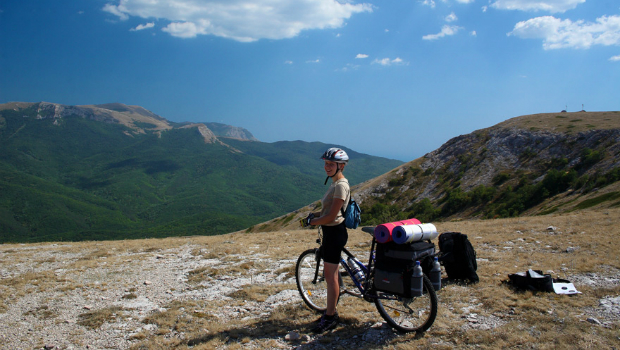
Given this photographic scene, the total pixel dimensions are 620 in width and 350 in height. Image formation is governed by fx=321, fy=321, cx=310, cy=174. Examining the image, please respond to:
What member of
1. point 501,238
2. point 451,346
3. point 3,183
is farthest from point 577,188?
point 3,183

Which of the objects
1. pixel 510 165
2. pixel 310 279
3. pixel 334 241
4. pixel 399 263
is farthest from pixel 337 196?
pixel 510 165

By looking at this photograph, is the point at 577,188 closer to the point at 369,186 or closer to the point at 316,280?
the point at 369,186

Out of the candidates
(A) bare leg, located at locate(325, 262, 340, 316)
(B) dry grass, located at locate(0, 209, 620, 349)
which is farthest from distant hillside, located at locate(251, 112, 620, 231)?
(A) bare leg, located at locate(325, 262, 340, 316)

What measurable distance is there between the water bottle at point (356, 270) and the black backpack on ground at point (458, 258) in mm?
3055

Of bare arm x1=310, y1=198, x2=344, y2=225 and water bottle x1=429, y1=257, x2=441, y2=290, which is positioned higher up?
bare arm x1=310, y1=198, x2=344, y2=225

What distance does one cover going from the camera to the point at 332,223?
208 inches

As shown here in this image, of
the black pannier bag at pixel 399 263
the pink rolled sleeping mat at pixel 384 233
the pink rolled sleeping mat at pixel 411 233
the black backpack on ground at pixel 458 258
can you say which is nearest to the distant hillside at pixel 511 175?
the black backpack on ground at pixel 458 258

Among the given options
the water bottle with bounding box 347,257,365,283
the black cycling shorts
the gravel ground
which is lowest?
the gravel ground

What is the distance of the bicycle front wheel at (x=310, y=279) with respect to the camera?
6.39 m

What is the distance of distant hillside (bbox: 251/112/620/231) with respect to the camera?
1640 inches

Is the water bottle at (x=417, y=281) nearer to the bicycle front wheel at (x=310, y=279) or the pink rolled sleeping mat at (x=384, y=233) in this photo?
the pink rolled sleeping mat at (x=384, y=233)

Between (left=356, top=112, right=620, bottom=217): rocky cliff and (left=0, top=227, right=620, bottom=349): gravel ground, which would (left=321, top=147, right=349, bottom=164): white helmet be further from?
(left=356, top=112, right=620, bottom=217): rocky cliff

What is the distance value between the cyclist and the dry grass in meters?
0.42

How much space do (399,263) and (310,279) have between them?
2.47m
